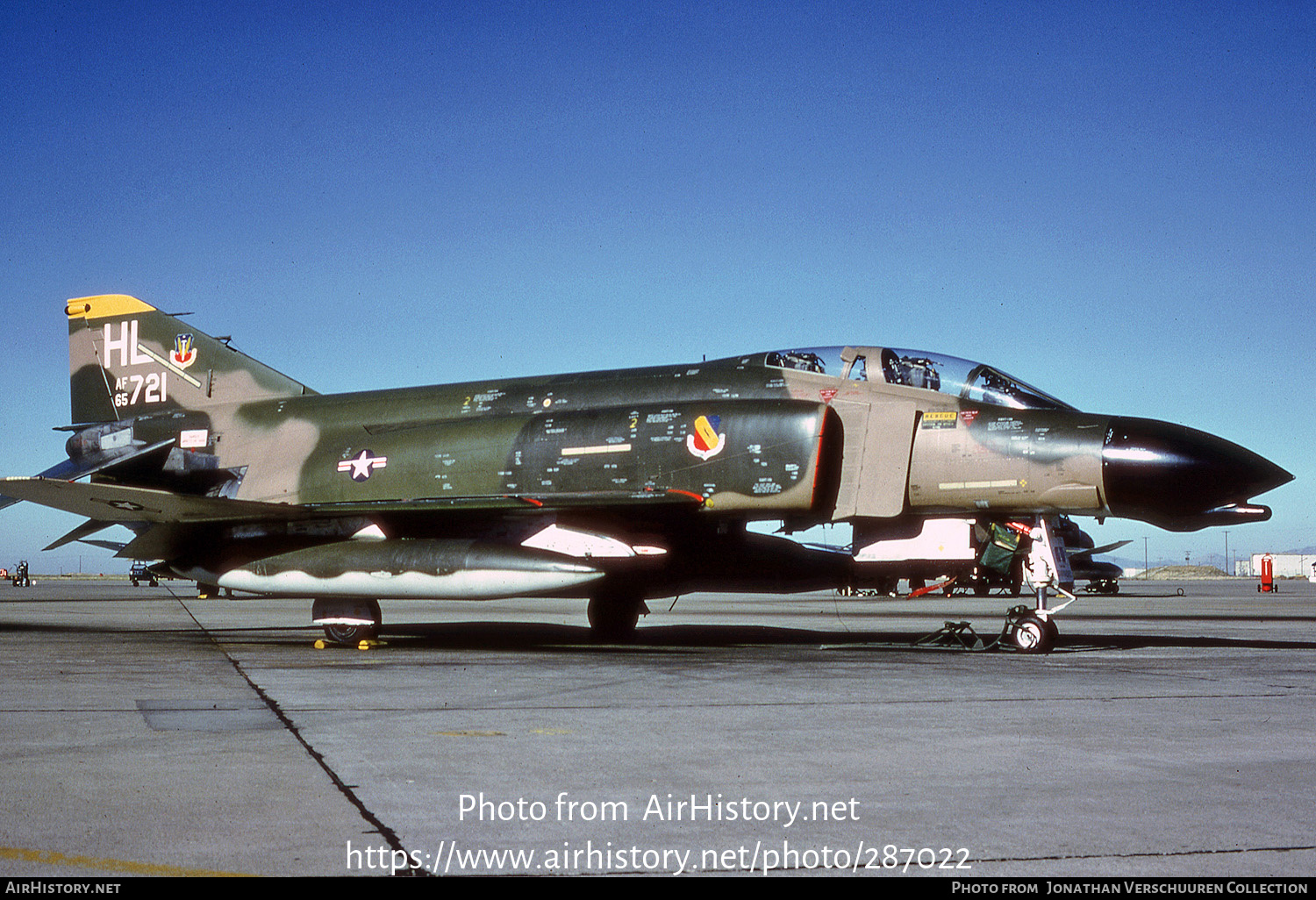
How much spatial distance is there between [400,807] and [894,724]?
3.22 metres

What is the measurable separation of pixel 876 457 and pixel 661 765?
23.3 feet

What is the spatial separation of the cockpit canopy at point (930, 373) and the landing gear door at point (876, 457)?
0.35 meters

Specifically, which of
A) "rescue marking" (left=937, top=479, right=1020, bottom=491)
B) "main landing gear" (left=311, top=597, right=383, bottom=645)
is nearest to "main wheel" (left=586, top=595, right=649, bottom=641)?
"main landing gear" (left=311, top=597, right=383, bottom=645)

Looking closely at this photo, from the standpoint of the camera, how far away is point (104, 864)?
352 cm

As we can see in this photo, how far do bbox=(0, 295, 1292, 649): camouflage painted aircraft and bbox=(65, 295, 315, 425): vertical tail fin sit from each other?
125cm

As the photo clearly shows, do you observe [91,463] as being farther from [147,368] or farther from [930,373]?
[930,373]

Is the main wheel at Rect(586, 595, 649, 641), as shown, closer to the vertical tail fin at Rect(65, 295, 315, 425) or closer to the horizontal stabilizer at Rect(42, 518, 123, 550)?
the vertical tail fin at Rect(65, 295, 315, 425)

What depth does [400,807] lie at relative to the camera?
14.1ft

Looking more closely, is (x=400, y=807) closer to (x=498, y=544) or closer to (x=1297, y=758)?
(x=1297, y=758)

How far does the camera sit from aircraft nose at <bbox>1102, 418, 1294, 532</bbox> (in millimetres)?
10336

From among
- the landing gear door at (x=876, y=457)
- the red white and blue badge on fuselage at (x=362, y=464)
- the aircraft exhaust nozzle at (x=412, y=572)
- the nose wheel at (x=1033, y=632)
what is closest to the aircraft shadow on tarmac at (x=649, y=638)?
the nose wheel at (x=1033, y=632)

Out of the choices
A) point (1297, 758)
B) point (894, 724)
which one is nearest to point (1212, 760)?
point (1297, 758)

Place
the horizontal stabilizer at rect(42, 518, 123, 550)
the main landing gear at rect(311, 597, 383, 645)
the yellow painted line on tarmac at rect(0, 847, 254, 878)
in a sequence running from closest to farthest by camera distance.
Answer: the yellow painted line on tarmac at rect(0, 847, 254, 878)
the main landing gear at rect(311, 597, 383, 645)
the horizontal stabilizer at rect(42, 518, 123, 550)

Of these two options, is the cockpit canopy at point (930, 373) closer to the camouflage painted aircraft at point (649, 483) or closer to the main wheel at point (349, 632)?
the camouflage painted aircraft at point (649, 483)
